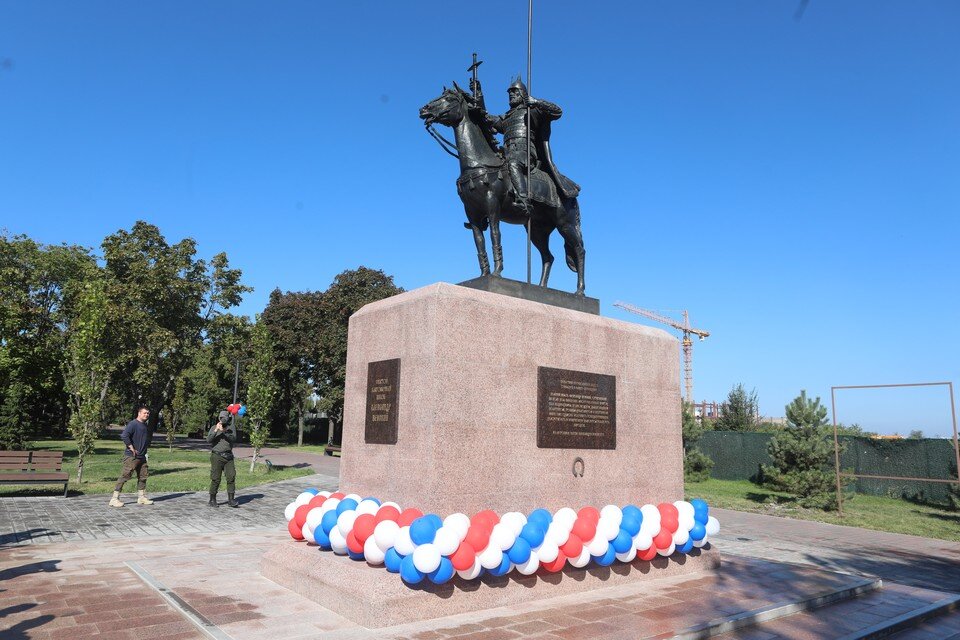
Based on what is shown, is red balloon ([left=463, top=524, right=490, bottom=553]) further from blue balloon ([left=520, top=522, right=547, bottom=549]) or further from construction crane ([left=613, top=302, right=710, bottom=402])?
construction crane ([left=613, top=302, right=710, bottom=402])

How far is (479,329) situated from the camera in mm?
6008

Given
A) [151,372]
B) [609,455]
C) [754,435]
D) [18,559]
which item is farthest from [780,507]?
[151,372]

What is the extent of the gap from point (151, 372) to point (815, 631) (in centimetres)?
2936

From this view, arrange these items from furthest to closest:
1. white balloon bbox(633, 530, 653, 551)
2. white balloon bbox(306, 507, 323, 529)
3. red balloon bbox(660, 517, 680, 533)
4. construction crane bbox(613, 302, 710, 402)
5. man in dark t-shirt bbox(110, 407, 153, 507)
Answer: construction crane bbox(613, 302, 710, 402) → man in dark t-shirt bbox(110, 407, 153, 507) → red balloon bbox(660, 517, 680, 533) → white balloon bbox(633, 530, 653, 551) → white balloon bbox(306, 507, 323, 529)

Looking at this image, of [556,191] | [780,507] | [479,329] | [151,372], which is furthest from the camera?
[151,372]

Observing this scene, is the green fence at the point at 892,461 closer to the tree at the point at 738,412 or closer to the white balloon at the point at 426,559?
the tree at the point at 738,412

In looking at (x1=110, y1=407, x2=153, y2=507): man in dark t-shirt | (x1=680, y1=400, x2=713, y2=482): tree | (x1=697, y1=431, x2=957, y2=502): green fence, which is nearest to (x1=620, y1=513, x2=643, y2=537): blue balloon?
(x1=110, y1=407, x2=153, y2=507): man in dark t-shirt

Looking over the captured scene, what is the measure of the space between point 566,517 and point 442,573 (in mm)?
1460

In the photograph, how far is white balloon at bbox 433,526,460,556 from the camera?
4.82 metres

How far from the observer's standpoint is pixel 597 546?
5871mm

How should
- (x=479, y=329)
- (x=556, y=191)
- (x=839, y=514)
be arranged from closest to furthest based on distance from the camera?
(x=479, y=329), (x=556, y=191), (x=839, y=514)

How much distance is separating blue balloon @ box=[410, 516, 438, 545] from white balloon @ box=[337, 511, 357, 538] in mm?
851

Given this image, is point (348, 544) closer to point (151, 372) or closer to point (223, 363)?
point (151, 372)

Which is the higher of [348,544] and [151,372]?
[151,372]
